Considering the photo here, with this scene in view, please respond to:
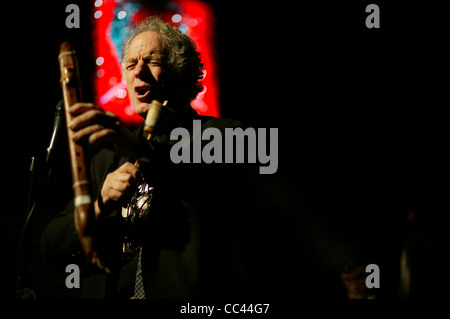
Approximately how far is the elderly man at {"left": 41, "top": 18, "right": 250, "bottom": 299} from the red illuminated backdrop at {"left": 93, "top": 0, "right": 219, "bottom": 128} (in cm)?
128

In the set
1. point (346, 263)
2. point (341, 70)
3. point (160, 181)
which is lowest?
point (346, 263)

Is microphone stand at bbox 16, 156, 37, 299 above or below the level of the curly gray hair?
below

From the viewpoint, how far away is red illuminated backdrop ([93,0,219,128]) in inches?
121

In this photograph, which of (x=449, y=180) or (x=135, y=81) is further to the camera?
(x=449, y=180)

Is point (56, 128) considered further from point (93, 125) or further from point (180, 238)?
point (180, 238)

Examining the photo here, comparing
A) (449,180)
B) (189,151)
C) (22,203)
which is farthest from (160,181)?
(22,203)

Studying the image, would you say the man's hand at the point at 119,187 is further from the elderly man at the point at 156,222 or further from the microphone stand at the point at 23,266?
the microphone stand at the point at 23,266

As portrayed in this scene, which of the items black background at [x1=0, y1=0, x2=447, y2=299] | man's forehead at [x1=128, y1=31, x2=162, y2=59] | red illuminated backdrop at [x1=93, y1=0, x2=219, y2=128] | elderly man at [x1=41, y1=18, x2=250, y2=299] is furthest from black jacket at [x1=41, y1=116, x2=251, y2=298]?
red illuminated backdrop at [x1=93, y1=0, x2=219, y2=128]

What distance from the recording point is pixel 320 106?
2854 millimetres

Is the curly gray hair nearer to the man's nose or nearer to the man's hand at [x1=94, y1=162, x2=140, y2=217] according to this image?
the man's nose

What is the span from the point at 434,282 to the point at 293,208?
105 cm

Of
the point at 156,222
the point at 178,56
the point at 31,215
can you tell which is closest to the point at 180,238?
the point at 156,222

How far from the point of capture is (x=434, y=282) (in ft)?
6.96
